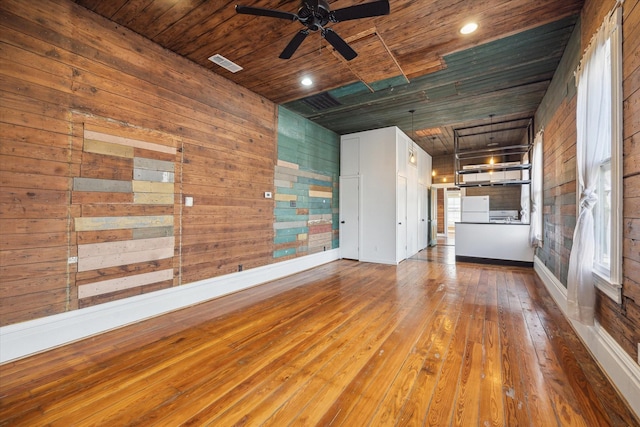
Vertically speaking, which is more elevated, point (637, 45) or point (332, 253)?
point (637, 45)

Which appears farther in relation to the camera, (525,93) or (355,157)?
(355,157)

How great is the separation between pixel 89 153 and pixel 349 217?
5027 millimetres

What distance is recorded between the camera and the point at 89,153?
271cm

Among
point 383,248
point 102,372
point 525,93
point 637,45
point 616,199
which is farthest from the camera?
point 383,248

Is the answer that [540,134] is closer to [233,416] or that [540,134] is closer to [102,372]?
[233,416]

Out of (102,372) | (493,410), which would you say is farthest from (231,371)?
(493,410)

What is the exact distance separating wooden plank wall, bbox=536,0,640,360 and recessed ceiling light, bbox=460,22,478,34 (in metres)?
0.93

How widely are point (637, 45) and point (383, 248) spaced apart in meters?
4.88

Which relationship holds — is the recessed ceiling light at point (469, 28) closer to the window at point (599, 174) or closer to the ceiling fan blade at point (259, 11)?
the window at point (599, 174)

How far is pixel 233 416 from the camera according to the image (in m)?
1.62

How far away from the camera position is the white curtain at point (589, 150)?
214 centimetres

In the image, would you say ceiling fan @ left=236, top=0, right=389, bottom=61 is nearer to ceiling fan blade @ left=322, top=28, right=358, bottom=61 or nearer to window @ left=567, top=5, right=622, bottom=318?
ceiling fan blade @ left=322, top=28, right=358, bottom=61

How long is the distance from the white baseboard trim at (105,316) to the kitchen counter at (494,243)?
15.9 feet

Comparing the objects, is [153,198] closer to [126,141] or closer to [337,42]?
[126,141]
